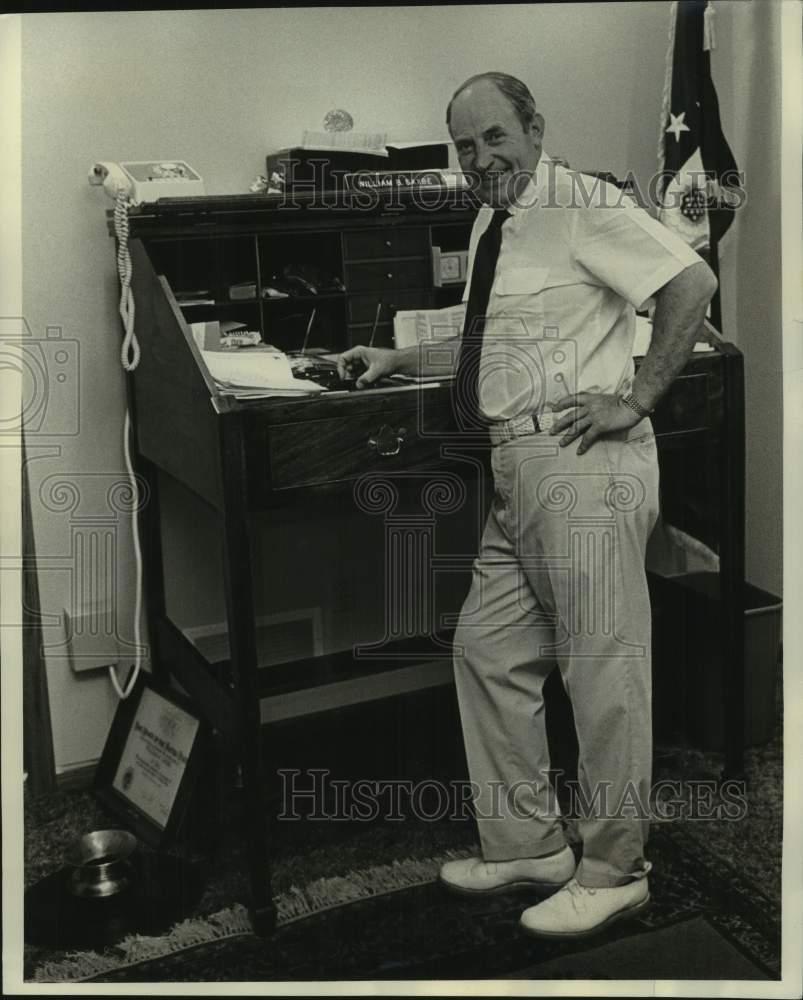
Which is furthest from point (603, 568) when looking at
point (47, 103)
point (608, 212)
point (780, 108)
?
point (47, 103)

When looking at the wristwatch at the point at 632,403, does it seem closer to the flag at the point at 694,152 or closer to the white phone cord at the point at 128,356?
the flag at the point at 694,152

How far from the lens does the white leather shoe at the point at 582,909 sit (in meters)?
2.22

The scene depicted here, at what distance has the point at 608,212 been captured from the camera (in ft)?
Result: 6.95

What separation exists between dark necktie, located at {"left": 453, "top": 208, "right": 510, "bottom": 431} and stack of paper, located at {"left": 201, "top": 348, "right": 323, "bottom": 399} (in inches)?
10.6

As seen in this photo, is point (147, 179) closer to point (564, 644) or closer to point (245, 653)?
point (245, 653)

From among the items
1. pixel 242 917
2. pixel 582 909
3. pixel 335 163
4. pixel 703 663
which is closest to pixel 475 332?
pixel 335 163

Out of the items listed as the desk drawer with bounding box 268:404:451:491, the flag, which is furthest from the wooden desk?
the flag

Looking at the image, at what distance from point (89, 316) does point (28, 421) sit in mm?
326

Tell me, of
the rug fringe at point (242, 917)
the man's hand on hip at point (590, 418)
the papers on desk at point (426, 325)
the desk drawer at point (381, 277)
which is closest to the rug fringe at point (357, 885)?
the rug fringe at point (242, 917)

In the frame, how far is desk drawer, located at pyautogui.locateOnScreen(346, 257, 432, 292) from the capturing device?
96.2 inches

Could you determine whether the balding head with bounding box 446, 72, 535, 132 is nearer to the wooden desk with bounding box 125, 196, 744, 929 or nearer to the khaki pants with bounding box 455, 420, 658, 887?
the wooden desk with bounding box 125, 196, 744, 929

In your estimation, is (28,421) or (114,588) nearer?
(28,421)

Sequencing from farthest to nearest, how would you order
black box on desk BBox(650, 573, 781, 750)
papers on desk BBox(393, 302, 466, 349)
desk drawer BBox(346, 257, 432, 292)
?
black box on desk BBox(650, 573, 781, 750), desk drawer BBox(346, 257, 432, 292), papers on desk BBox(393, 302, 466, 349)

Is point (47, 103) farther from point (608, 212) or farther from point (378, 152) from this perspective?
point (608, 212)
